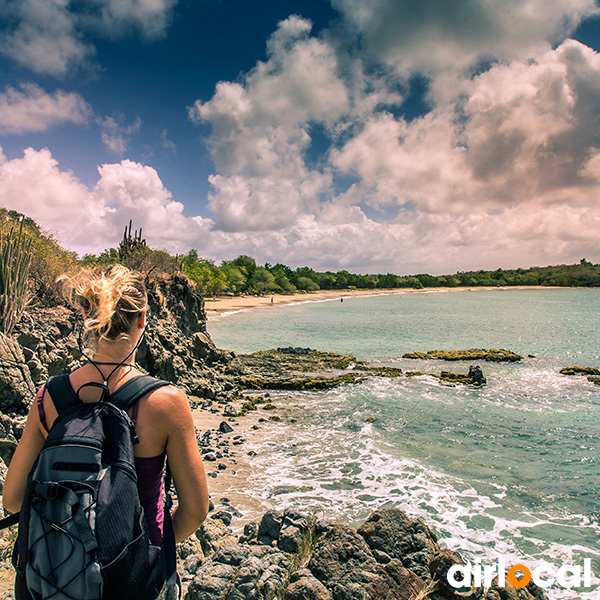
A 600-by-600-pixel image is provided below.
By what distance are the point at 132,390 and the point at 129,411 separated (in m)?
0.09

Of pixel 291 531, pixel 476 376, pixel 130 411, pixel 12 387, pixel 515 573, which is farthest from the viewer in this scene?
pixel 476 376

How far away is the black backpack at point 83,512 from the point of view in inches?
58.6

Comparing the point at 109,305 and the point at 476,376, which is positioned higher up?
the point at 109,305

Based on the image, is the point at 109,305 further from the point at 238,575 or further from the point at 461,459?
the point at 461,459

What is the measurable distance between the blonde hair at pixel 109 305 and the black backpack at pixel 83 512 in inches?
11.9

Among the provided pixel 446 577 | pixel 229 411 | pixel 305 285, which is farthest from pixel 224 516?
pixel 305 285

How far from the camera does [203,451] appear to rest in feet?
33.2

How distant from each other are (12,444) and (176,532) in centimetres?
505

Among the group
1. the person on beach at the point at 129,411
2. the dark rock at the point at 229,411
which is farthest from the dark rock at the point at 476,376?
the person on beach at the point at 129,411

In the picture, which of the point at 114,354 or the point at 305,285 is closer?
A: the point at 114,354

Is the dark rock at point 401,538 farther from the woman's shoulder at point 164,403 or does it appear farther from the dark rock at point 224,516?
the woman's shoulder at point 164,403

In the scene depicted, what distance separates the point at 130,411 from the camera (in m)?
1.69

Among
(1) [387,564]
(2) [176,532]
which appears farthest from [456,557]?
(2) [176,532]

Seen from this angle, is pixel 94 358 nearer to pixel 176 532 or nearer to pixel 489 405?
pixel 176 532
